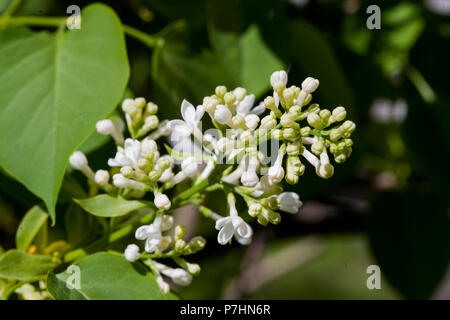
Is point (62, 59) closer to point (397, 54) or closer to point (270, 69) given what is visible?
point (270, 69)

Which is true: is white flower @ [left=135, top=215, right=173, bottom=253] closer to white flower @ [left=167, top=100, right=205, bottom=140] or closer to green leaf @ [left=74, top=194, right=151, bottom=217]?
green leaf @ [left=74, top=194, right=151, bottom=217]

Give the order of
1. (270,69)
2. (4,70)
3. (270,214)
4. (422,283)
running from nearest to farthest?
1. (270,214)
2. (4,70)
3. (270,69)
4. (422,283)

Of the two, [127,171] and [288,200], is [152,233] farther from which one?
[288,200]

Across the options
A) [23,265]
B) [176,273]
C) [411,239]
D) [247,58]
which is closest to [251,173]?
[176,273]

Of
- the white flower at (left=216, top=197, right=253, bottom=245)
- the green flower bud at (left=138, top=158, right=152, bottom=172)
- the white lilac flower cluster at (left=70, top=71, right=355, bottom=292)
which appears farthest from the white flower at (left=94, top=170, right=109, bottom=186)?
the white flower at (left=216, top=197, right=253, bottom=245)

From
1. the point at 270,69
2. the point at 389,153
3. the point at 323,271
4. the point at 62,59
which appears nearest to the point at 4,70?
the point at 62,59

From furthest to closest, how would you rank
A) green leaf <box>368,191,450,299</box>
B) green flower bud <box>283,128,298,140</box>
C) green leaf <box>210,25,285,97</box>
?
green leaf <box>368,191,450,299</box> < green leaf <box>210,25,285,97</box> < green flower bud <box>283,128,298,140</box>
